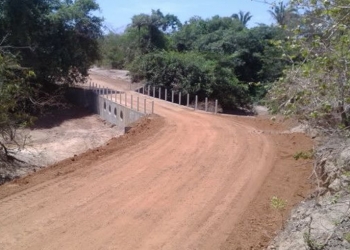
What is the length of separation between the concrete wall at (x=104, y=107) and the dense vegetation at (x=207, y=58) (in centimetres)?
451

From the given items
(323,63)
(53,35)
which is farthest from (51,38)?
(323,63)

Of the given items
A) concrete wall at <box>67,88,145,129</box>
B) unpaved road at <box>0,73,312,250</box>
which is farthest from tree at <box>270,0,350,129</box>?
concrete wall at <box>67,88,145,129</box>

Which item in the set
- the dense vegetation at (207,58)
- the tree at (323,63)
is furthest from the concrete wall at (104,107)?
the tree at (323,63)

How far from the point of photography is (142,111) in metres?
25.5

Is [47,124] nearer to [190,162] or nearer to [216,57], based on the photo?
[216,57]

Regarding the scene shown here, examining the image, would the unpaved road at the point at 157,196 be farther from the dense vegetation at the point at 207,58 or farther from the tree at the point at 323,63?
the dense vegetation at the point at 207,58

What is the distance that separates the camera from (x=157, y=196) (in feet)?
32.4

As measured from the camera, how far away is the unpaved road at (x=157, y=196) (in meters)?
7.70

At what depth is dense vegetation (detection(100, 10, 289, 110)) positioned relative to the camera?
33.0 meters

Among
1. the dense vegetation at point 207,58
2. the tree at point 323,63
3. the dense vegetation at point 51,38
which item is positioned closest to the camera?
the tree at point 323,63

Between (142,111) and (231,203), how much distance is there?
53.5 ft

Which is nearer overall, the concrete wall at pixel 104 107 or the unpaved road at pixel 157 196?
the unpaved road at pixel 157 196

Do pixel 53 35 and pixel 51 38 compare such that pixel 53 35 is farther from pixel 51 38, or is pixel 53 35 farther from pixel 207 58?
pixel 207 58

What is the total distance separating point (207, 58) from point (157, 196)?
1085 inches
